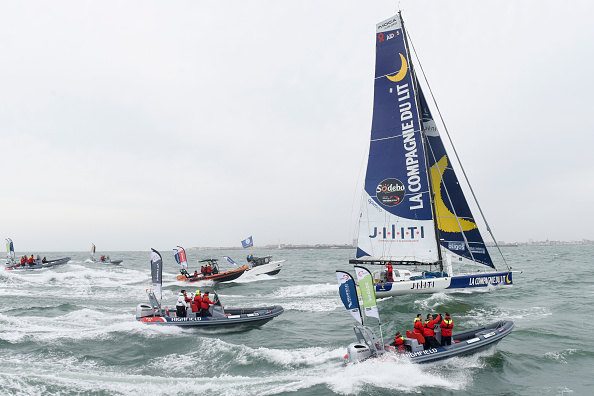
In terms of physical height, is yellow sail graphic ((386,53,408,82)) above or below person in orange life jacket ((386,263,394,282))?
above

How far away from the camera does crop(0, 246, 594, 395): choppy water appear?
1059 cm

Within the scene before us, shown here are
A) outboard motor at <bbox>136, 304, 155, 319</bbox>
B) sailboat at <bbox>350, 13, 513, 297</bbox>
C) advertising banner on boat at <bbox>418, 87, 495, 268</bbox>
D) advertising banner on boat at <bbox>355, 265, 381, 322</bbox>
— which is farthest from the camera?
advertising banner on boat at <bbox>418, 87, 495, 268</bbox>

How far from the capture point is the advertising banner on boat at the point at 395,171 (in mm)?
22562

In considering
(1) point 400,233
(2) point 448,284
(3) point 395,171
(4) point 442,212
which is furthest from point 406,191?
(2) point 448,284

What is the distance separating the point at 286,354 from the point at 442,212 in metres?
14.6

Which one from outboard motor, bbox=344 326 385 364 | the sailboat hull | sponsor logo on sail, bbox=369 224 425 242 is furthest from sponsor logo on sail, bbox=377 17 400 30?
outboard motor, bbox=344 326 385 364

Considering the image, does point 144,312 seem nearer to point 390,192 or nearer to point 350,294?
point 350,294

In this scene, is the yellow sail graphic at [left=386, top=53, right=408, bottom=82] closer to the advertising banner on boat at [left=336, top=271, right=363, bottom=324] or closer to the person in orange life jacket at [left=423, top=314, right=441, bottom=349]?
the advertising banner on boat at [left=336, top=271, right=363, bottom=324]

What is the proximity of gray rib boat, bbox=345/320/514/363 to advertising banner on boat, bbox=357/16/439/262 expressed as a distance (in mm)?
9490

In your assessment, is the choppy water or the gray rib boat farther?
the gray rib boat

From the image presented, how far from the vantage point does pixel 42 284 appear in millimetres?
36312

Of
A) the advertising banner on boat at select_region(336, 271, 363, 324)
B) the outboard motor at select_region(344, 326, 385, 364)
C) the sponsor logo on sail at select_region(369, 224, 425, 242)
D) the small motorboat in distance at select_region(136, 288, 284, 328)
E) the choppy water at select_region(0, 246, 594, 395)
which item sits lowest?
the choppy water at select_region(0, 246, 594, 395)

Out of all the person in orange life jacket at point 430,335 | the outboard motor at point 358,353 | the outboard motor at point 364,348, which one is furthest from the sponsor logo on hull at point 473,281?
the outboard motor at point 358,353

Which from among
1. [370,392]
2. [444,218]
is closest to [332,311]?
[444,218]
